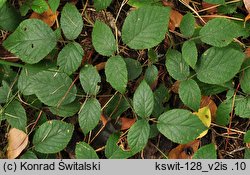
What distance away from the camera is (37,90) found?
1283mm

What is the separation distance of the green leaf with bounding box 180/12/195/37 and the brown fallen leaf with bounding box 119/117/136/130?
1.22 feet

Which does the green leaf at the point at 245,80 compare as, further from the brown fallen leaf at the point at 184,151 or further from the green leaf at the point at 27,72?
the green leaf at the point at 27,72

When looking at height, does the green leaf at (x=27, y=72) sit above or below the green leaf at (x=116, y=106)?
above

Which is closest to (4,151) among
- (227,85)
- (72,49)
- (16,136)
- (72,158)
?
(16,136)

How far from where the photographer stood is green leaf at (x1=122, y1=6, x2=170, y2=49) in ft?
3.93

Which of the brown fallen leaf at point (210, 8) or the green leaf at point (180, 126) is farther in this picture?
the brown fallen leaf at point (210, 8)

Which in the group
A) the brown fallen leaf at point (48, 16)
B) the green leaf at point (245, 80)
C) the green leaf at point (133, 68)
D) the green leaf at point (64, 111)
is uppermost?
the brown fallen leaf at point (48, 16)

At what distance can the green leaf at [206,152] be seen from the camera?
128 cm

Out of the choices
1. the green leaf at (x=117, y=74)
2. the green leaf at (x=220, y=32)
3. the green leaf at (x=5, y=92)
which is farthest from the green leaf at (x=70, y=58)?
the green leaf at (x=220, y=32)

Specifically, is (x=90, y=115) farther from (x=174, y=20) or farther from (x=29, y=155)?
(x=174, y=20)

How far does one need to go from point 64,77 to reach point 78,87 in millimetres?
87

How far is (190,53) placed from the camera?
4.17 feet

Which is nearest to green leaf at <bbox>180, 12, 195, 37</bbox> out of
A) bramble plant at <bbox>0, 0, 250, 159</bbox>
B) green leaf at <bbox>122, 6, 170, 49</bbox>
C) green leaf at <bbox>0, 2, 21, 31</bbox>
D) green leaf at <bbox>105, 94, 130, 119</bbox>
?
bramble plant at <bbox>0, 0, 250, 159</bbox>

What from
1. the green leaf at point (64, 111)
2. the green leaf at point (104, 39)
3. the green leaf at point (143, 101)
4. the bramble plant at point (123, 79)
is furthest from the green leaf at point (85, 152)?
the green leaf at point (104, 39)
